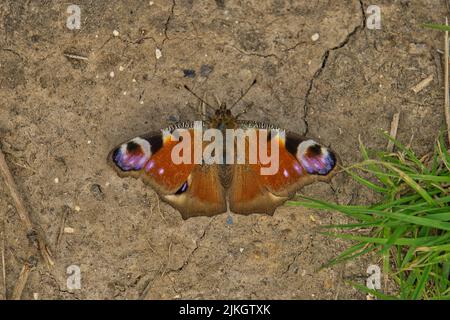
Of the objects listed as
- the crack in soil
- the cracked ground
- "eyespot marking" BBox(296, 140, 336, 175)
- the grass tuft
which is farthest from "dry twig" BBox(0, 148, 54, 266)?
the crack in soil

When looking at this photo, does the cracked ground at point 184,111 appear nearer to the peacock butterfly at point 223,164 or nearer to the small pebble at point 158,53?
the small pebble at point 158,53

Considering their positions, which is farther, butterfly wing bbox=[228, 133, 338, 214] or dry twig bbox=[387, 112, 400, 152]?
dry twig bbox=[387, 112, 400, 152]

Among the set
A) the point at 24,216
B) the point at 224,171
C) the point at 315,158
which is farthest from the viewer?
the point at 24,216

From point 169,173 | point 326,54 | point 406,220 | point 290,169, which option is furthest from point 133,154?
point 406,220

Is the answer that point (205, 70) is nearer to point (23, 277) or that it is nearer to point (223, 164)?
point (223, 164)

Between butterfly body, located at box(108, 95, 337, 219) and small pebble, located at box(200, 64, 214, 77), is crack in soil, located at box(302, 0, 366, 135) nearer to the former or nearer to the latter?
butterfly body, located at box(108, 95, 337, 219)
